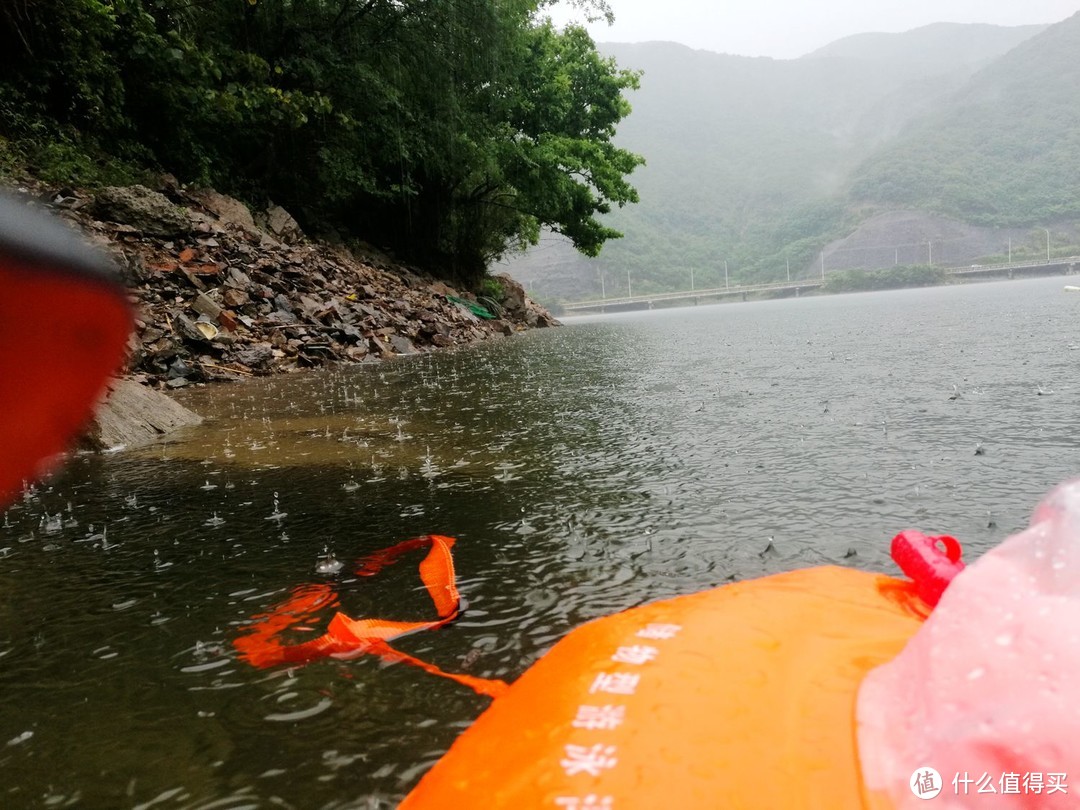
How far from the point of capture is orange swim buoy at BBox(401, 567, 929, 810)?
137cm

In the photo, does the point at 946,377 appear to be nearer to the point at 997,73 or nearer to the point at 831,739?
the point at 831,739

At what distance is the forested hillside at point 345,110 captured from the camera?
13.8 m

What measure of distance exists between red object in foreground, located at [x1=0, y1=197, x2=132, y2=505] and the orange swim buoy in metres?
1.17

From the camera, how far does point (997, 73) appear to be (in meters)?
152

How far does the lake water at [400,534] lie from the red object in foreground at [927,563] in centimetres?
47

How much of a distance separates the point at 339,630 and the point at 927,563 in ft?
6.71

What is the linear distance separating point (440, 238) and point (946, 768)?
2704 centimetres

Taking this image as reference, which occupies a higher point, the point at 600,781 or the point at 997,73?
the point at 997,73

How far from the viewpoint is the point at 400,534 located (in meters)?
3.63

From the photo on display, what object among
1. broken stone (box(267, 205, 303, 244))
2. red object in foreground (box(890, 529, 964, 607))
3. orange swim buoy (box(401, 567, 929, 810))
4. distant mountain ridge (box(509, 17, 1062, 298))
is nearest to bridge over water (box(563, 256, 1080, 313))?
distant mountain ridge (box(509, 17, 1062, 298))

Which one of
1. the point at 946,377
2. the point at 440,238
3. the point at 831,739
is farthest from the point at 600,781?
Answer: the point at 440,238

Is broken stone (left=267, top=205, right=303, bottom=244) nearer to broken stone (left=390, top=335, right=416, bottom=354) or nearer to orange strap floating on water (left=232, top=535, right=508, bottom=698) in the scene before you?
broken stone (left=390, top=335, right=416, bottom=354)

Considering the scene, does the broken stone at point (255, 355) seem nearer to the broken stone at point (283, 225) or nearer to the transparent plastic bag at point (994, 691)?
the broken stone at point (283, 225)

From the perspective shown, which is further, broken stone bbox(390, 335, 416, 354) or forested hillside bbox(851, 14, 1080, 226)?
forested hillside bbox(851, 14, 1080, 226)
